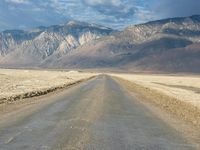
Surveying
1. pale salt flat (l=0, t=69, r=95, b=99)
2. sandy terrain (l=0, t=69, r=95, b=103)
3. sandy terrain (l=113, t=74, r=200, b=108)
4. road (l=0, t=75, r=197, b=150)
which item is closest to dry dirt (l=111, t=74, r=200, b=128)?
sandy terrain (l=113, t=74, r=200, b=108)

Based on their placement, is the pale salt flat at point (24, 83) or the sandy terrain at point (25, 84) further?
the pale salt flat at point (24, 83)

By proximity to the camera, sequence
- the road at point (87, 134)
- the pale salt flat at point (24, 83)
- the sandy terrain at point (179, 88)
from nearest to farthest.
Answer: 1. the road at point (87, 134)
2. the sandy terrain at point (179, 88)
3. the pale salt flat at point (24, 83)

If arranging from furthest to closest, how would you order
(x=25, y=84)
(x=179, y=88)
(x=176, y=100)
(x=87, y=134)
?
(x=179, y=88) < (x=25, y=84) < (x=176, y=100) < (x=87, y=134)

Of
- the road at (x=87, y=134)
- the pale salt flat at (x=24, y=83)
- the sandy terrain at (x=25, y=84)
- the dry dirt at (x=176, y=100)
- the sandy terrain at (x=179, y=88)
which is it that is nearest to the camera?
the road at (x=87, y=134)

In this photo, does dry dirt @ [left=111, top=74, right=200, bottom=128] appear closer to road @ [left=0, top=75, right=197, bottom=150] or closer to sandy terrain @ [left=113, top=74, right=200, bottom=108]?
sandy terrain @ [left=113, top=74, right=200, bottom=108]

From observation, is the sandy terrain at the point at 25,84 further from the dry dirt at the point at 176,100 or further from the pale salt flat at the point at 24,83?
the dry dirt at the point at 176,100

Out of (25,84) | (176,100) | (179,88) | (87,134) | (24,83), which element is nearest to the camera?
(87,134)

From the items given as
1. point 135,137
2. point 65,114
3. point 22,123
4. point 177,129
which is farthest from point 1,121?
point 177,129

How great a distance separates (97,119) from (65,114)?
2447mm

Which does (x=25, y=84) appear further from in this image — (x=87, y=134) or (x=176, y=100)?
(x=87, y=134)

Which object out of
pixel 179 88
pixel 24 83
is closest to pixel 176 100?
pixel 24 83

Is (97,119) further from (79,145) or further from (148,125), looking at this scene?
(79,145)

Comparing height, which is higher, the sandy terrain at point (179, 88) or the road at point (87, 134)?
the road at point (87, 134)

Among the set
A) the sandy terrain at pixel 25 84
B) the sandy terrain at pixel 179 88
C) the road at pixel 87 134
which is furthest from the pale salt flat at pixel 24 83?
the road at pixel 87 134
